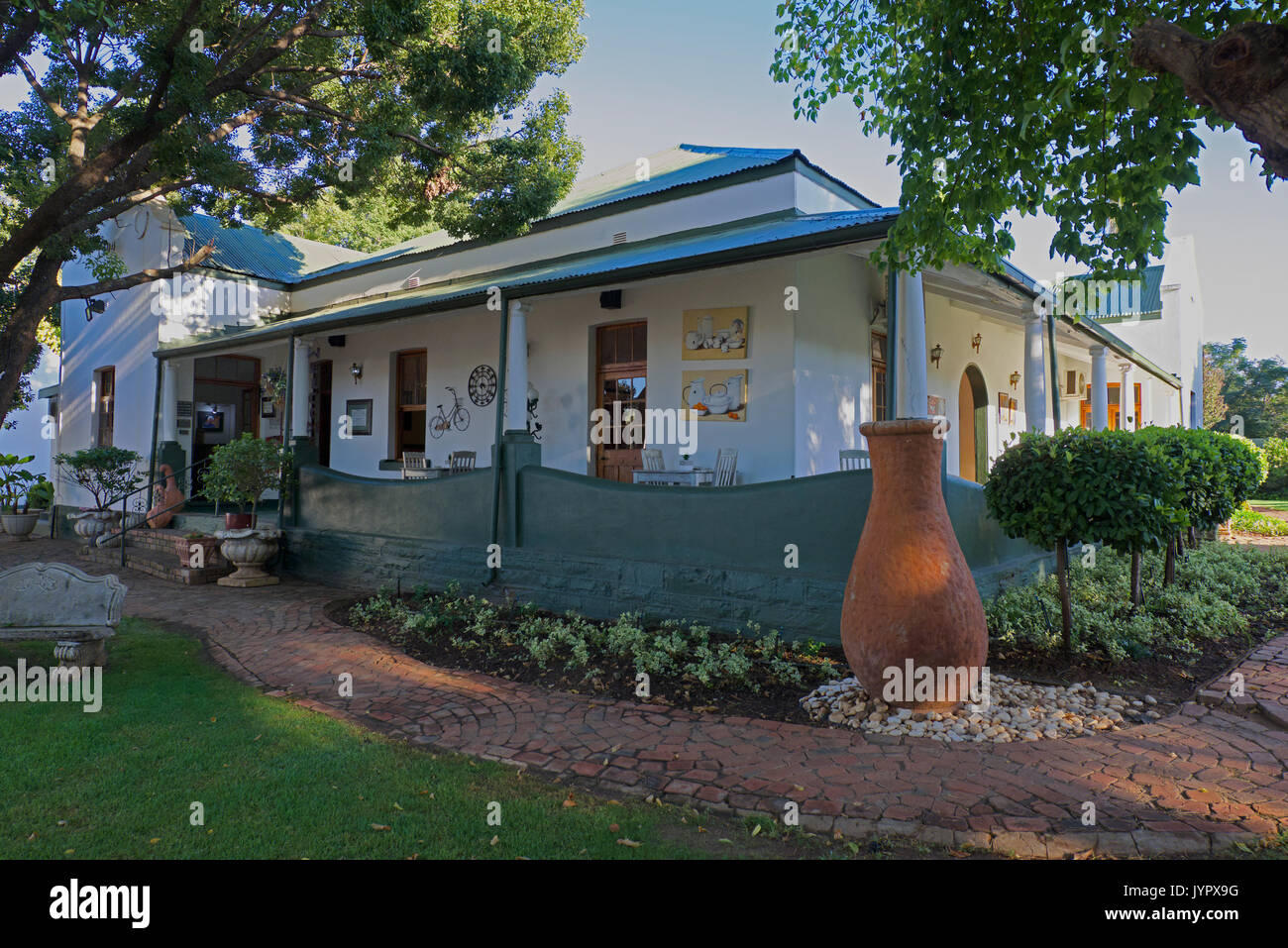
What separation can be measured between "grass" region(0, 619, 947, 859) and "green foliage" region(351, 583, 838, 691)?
1.95 metres

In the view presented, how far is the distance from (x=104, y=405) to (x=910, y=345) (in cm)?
1761

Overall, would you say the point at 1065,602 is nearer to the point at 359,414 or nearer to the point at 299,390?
the point at 299,390

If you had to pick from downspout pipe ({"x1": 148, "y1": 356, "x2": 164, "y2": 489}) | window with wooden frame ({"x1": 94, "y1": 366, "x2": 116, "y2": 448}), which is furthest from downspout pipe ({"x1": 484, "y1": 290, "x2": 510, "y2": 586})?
window with wooden frame ({"x1": 94, "y1": 366, "x2": 116, "y2": 448})

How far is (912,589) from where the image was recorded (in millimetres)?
4707

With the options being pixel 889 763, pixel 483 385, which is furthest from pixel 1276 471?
pixel 889 763

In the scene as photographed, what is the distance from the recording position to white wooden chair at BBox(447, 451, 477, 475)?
11508 mm

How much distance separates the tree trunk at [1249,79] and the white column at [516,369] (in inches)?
268

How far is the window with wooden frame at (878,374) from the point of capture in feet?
33.0

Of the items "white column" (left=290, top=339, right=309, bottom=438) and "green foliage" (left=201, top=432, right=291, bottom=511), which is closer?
"green foliage" (left=201, top=432, right=291, bottom=511)

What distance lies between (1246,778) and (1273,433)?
119ft

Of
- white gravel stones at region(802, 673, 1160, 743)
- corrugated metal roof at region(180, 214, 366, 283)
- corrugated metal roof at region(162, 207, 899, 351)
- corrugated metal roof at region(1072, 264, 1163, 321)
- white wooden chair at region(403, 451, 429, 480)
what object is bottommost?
white gravel stones at region(802, 673, 1160, 743)

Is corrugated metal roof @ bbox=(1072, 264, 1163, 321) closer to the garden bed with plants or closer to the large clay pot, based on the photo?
the garden bed with plants
